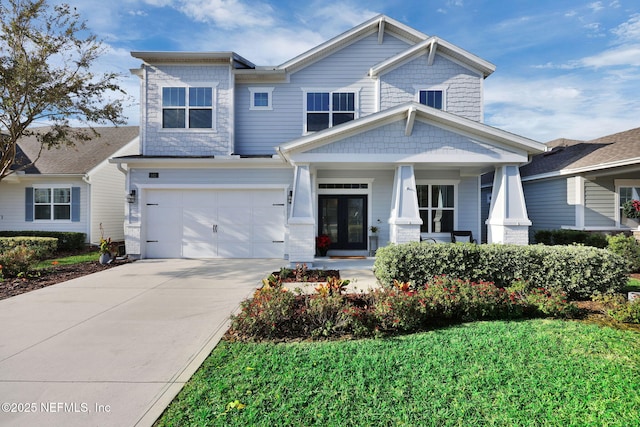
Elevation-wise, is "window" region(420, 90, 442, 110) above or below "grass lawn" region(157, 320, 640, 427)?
above

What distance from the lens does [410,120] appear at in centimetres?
877

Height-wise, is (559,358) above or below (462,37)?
below

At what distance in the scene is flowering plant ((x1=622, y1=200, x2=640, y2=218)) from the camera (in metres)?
10.9

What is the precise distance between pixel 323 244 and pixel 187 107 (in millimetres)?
7128

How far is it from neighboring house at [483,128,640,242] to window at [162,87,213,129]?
44.5 feet

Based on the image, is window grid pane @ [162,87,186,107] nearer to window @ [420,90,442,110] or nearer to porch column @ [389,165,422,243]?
porch column @ [389,165,422,243]

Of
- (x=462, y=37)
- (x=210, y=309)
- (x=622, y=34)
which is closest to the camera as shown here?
(x=210, y=309)

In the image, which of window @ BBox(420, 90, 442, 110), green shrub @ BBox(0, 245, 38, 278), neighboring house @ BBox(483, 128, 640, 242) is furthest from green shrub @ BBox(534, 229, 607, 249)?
green shrub @ BBox(0, 245, 38, 278)

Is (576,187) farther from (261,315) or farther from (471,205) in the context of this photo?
(261,315)

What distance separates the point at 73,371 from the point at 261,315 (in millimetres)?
2188

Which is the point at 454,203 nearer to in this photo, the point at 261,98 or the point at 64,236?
the point at 261,98

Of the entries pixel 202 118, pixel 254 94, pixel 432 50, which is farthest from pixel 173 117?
pixel 432 50

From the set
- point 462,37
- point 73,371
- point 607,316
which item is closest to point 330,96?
point 462,37

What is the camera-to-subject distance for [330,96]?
11961mm
